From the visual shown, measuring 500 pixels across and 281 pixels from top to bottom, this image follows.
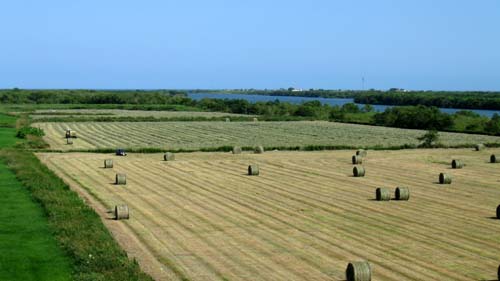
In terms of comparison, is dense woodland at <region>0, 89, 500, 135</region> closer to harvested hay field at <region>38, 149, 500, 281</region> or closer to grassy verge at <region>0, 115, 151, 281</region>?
harvested hay field at <region>38, 149, 500, 281</region>

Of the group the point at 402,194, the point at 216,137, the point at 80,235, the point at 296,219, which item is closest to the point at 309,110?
the point at 216,137

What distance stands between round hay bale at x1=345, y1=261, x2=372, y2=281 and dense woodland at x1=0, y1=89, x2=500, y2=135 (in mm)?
60847

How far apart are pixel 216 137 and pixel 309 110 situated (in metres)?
61.0

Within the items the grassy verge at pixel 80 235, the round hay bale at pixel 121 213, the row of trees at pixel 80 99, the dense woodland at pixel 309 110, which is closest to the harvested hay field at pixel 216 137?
the dense woodland at pixel 309 110

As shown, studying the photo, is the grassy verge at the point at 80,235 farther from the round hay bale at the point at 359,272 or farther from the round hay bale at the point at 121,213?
the round hay bale at the point at 359,272

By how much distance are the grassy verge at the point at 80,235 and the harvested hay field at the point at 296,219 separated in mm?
661

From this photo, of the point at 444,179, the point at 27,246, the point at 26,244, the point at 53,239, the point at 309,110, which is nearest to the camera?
the point at 27,246

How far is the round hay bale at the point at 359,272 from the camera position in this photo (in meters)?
14.7

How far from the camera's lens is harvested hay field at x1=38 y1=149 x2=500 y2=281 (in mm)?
16750

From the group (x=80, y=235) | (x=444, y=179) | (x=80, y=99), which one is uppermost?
(x=80, y=235)

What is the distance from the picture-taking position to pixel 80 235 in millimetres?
18906

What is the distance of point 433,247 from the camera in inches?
741

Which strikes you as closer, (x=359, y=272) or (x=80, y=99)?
(x=359, y=272)

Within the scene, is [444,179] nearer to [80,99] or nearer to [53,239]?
[53,239]
